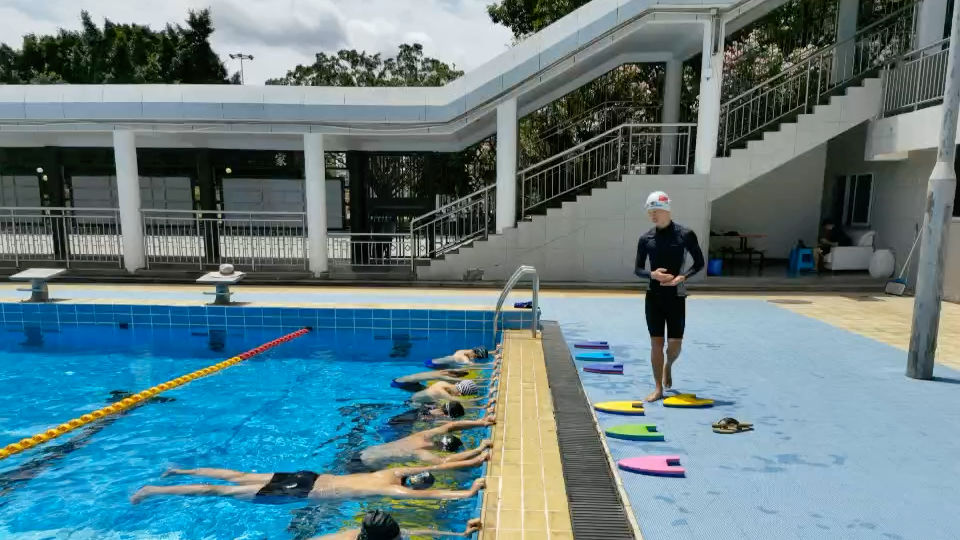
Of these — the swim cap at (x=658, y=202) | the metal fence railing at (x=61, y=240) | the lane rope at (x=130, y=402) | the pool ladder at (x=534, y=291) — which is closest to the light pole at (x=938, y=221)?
the swim cap at (x=658, y=202)

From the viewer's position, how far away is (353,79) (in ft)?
137

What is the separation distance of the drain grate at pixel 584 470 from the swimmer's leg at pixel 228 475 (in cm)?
214

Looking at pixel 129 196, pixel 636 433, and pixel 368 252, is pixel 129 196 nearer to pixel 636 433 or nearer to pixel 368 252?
pixel 368 252

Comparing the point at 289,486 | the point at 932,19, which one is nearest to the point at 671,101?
the point at 932,19

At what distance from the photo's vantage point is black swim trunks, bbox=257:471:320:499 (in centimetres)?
375

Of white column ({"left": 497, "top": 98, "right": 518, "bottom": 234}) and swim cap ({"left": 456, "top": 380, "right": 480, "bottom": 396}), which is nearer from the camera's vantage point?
swim cap ({"left": 456, "top": 380, "right": 480, "bottom": 396})

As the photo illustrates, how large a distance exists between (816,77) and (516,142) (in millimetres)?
6749

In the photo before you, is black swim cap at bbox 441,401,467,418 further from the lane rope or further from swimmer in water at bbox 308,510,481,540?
the lane rope

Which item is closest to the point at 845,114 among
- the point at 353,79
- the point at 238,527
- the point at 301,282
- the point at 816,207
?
the point at 816,207

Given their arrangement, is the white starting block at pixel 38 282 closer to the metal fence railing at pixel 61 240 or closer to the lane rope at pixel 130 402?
the metal fence railing at pixel 61 240

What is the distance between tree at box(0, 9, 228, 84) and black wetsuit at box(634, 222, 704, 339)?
4260 centimetres

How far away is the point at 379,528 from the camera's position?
269cm

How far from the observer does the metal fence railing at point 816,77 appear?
10.6 m

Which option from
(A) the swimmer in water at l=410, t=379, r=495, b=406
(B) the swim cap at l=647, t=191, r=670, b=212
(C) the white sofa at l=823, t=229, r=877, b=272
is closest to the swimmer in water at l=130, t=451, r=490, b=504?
(A) the swimmer in water at l=410, t=379, r=495, b=406
